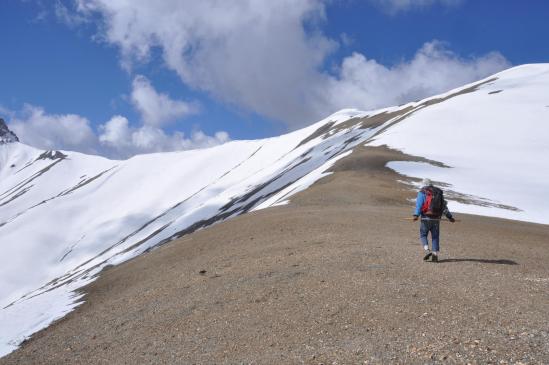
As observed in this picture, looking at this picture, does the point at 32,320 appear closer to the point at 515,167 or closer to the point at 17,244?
the point at 515,167

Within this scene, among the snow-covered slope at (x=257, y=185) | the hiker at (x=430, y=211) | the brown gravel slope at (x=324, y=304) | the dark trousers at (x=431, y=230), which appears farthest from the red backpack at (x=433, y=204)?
the snow-covered slope at (x=257, y=185)

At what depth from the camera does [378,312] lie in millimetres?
10047

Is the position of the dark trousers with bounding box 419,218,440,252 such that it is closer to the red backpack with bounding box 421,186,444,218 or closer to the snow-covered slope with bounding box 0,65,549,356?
the red backpack with bounding box 421,186,444,218

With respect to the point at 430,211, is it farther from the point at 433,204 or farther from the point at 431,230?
the point at 431,230

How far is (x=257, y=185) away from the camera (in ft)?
268

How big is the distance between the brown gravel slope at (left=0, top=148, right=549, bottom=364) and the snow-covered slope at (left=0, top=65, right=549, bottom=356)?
4436 millimetres

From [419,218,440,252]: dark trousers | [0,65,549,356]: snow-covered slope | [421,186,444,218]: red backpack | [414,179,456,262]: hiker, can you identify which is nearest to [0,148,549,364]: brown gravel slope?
[419,218,440,252]: dark trousers

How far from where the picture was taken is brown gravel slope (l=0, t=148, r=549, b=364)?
8.55 m

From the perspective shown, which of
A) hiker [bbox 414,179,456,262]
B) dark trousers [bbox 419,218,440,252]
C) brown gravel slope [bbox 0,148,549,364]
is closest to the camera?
brown gravel slope [bbox 0,148,549,364]

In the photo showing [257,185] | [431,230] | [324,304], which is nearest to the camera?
[324,304]

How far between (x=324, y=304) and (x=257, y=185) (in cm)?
7089

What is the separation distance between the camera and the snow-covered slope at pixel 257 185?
3503 cm

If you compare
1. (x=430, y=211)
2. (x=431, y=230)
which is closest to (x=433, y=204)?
(x=430, y=211)

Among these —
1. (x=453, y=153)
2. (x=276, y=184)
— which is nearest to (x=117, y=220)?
(x=276, y=184)
